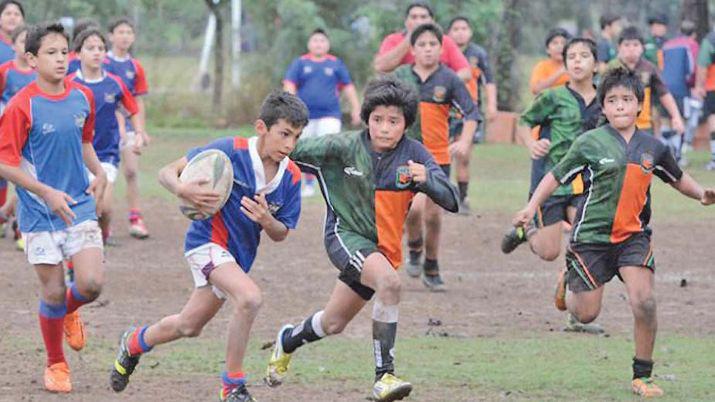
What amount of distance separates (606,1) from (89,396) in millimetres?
34281

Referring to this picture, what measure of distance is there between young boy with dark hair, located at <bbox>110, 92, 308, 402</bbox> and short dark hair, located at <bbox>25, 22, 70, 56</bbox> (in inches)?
49.6

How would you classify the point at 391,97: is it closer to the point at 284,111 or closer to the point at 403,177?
the point at 403,177

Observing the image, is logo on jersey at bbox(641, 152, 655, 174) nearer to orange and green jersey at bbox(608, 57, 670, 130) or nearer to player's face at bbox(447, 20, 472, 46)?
orange and green jersey at bbox(608, 57, 670, 130)

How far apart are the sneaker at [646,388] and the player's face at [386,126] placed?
6.09 feet

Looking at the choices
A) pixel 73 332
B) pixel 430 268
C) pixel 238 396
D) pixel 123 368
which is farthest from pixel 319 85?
pixel 238 396

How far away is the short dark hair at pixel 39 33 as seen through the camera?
7.95m

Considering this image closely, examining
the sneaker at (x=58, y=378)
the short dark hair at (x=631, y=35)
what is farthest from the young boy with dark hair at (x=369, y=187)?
the short dark hair at (x=631, y=35)

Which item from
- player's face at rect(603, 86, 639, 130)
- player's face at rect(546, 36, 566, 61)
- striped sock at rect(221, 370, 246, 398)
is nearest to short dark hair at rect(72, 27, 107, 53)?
player's face at rect(546, 36, 566, 61)

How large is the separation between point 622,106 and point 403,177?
139 cm

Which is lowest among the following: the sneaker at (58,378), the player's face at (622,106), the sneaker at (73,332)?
the sneaker at (58,378)

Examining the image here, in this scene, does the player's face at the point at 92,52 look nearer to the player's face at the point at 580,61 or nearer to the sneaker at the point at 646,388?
the player's face at the point at 580,61

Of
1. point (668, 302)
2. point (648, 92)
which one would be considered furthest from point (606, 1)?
point (668, 302)

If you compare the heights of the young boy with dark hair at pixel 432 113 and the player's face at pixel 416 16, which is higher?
the player's face at pixel 416 16

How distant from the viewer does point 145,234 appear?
46.8ft
